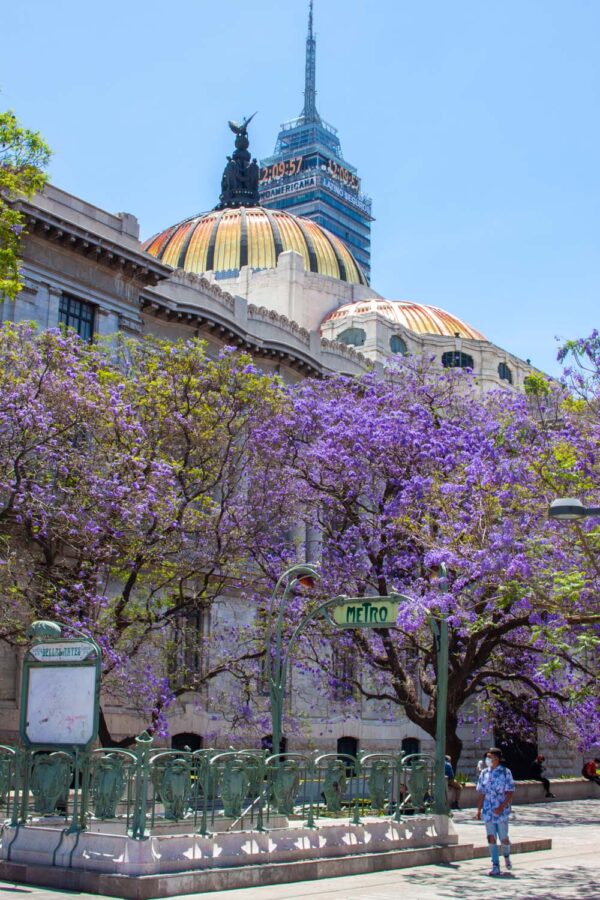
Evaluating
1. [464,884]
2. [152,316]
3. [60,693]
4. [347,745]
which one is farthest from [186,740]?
[60,693]

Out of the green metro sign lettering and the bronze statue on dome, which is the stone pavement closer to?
the green metro sign lettering

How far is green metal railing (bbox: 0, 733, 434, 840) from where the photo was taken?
14.7 m

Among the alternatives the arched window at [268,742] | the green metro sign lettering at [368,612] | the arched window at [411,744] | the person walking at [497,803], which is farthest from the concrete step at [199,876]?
the arched window at [411,744]

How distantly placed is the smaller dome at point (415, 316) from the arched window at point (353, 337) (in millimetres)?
2731

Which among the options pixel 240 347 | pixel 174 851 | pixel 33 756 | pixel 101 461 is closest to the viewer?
pixel 174 851

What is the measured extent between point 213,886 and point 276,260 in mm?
66662

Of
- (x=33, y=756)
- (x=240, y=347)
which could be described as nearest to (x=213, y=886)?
(x=33, y=756)

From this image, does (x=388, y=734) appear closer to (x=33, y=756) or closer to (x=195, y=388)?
(x=195, y=388)

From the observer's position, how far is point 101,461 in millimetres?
27984

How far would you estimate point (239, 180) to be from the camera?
101000 mm

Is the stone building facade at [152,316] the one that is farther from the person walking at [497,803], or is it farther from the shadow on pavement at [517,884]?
the shadow on pavement at [517,884]

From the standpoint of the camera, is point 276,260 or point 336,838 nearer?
point 336,838

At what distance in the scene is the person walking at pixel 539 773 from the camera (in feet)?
120

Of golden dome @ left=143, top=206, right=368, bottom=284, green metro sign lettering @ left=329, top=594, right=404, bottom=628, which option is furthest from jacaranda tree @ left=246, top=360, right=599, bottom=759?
golden dome @ left=143, top=206, right=368, bottom=284
